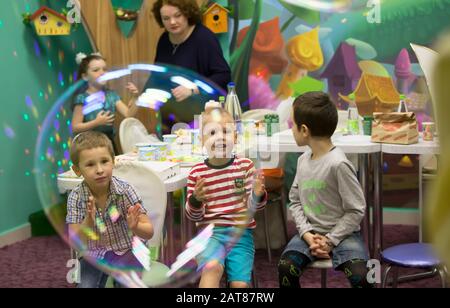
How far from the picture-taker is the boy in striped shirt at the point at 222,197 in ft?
5.76

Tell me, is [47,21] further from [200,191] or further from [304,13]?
[200,191]

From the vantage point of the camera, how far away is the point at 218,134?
1736mm

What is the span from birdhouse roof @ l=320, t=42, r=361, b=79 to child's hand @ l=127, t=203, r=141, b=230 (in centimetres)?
258

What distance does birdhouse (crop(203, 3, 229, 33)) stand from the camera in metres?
4.12

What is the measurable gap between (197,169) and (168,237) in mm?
205

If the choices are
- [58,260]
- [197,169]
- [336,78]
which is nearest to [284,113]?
[336,78]

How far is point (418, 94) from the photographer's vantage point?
3916mm

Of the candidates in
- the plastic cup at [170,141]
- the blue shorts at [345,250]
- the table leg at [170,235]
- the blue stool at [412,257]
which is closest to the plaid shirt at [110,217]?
the table leg at [170,235]

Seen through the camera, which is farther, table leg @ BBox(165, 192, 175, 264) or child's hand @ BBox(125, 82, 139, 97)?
child's hand @ BBox(125, 82, 139, 97)

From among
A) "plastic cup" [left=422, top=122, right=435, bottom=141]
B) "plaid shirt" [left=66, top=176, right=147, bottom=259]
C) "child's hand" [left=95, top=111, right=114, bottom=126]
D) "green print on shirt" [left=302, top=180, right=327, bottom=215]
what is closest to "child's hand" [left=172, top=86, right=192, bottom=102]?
"child's hand" [left=95, top=111, right=114, bottom=126]

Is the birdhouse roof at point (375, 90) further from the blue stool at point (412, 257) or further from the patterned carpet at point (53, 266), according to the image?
the blue stool at point (412, 257)

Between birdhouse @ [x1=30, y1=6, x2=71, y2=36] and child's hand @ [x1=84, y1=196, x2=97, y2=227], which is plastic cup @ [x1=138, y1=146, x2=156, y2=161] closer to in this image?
child's hand @ [x1=84, y1=196, x2=97, y2=227]

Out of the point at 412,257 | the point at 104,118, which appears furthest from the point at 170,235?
the point at 412,257
